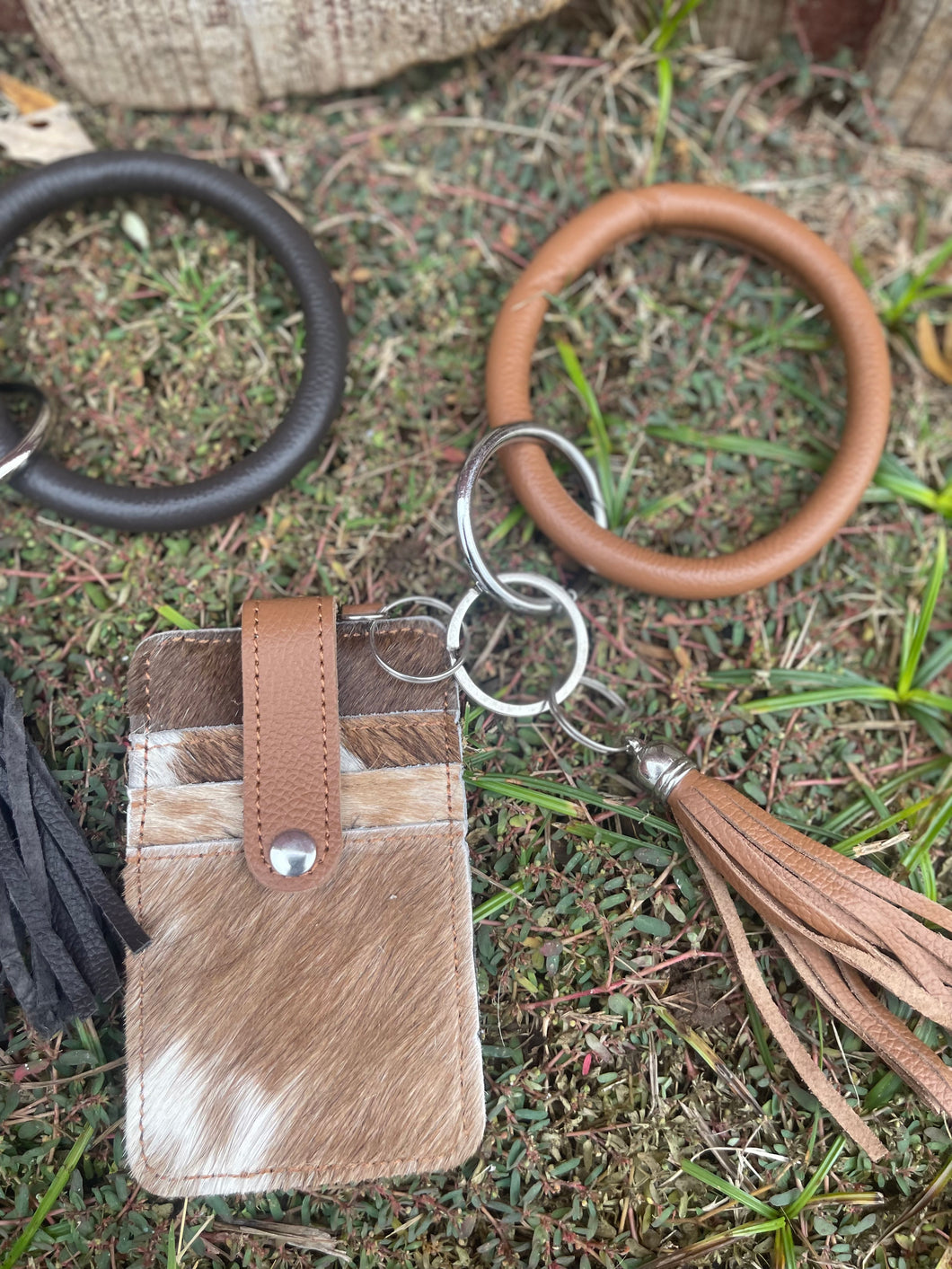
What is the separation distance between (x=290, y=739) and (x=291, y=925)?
0.48 metres

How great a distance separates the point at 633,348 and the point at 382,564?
3.83 ft

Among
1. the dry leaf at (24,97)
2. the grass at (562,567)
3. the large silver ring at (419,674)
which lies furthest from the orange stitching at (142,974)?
the dry leaf at (24,97)

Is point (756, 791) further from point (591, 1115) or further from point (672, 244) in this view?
point (672, 244)

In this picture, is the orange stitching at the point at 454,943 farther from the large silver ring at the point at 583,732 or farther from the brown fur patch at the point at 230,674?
the large silver ring at the point at 583,732

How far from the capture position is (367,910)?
2.38 metres

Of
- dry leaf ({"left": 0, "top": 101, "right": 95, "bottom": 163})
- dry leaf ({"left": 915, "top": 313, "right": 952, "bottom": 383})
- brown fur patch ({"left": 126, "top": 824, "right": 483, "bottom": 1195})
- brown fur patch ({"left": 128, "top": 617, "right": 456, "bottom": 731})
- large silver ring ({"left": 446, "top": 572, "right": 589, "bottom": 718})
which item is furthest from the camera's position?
dry leaf ({"left": 915, "top": 313, "right": 952, "bottom": 383})

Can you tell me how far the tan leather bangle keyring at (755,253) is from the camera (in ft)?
9.04

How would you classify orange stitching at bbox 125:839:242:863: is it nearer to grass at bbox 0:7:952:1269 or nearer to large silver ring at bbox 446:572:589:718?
grass at bbox 0:7:952:1269

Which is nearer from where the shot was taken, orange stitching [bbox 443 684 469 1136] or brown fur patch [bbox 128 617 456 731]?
orange stitching [bbox 443 684 469 1136]

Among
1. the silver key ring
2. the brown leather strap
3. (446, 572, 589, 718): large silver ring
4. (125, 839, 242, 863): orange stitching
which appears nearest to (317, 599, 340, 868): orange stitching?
the brown leather strap

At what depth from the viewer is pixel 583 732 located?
280 cm

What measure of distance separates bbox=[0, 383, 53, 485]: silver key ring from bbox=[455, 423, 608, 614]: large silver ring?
50.3 inches

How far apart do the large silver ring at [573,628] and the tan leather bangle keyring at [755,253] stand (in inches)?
5.6

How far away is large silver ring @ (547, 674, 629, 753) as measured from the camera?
8.75ft
